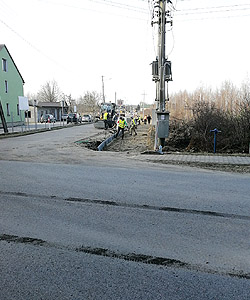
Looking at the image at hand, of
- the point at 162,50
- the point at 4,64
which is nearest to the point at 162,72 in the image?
the point at 162,50

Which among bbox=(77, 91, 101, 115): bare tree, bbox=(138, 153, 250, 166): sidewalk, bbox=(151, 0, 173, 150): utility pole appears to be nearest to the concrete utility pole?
bbox=(151, 0, 173, 150): utility pole

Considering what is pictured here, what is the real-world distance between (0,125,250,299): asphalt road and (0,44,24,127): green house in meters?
35.4

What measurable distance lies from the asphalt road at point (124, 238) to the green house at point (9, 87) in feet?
116

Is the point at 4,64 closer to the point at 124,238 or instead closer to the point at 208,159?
the point at 208,159

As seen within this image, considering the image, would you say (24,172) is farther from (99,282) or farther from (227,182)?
(99,282)

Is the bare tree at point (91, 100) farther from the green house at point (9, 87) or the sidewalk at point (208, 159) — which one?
the sidewalk at point (208, 159)

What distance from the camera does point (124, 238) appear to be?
13.0 ft

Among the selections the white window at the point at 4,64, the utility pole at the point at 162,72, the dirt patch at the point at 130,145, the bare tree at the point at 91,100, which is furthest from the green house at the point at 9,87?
the bare tree at the point at 91,100

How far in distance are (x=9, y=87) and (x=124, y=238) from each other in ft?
137

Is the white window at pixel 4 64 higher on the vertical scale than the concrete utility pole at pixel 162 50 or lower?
higher

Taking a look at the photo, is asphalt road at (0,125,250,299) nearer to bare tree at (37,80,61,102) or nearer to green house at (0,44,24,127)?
green house at (0,44,24,127)

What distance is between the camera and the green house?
39125 millimetres

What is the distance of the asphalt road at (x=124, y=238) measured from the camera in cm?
285

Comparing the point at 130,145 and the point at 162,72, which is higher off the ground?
the point at 162,72
